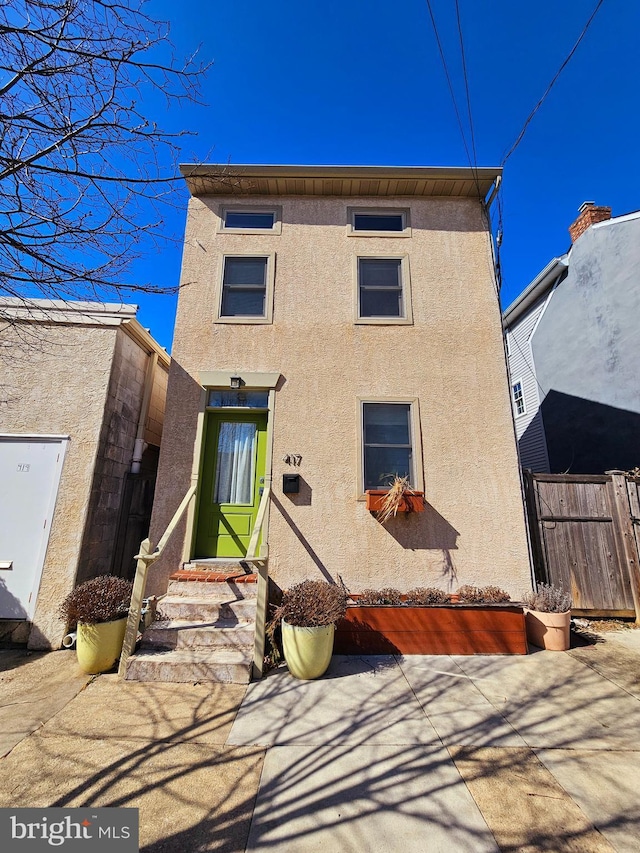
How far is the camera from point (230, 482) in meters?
5.61

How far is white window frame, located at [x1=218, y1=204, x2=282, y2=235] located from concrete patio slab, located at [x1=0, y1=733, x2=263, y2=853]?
6.93 meters

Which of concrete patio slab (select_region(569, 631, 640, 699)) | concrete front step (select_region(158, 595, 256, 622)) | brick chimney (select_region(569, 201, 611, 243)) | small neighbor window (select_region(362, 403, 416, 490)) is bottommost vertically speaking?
concrete patio slab (select_region(569, 631, 640, 699))

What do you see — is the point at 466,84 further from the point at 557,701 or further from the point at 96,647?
the point at 96,647

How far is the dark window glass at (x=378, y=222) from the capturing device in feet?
22.0

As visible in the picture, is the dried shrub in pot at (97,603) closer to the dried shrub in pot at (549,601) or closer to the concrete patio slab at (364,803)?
the concrete patio slab at (364,803)

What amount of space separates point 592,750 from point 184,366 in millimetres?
6184

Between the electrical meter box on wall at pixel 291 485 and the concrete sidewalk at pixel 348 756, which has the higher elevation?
the electrical meter box on wall at pixel 291 485

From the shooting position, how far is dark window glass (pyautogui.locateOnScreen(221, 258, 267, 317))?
624 cm

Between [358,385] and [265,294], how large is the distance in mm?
2255

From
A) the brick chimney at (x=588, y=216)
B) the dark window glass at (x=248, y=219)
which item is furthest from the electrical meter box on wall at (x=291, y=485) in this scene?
the brick chimney at (x=588, y=216)

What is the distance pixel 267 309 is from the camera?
20.1ft

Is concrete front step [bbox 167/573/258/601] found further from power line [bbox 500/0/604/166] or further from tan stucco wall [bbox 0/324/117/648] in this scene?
power line [bbox 500/0/604/166]

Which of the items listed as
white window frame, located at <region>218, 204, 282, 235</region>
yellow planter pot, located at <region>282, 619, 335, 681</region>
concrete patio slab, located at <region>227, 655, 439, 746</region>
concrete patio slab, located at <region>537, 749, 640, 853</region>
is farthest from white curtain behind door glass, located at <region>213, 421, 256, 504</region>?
concrete patio slab, located at <region>537, 749, 640, 853</region>

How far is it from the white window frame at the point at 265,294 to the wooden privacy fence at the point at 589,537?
4917 mm
